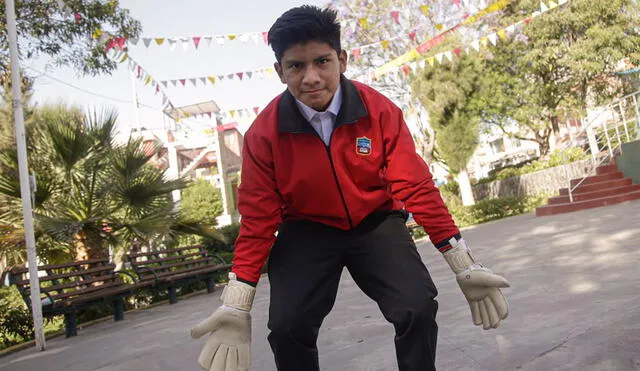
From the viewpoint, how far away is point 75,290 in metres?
6.76

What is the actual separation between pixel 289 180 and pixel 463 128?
727 inches

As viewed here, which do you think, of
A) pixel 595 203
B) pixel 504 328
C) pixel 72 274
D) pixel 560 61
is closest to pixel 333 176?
pixel 504 328

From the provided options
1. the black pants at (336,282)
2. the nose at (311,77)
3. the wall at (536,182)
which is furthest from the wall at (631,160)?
the nose at (311,77)

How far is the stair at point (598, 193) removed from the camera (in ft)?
37.8

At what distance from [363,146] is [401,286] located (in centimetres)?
50

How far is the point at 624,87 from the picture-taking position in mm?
20531

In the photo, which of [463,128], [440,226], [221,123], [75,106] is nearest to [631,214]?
[440,226]

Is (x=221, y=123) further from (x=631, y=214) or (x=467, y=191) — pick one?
(x=631, y=214)

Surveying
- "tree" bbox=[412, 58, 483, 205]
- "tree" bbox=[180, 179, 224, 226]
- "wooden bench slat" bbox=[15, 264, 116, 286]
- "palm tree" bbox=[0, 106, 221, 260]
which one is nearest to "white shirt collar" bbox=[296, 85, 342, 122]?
"wooden bench slat" bbox=[15, 264, 116, 286]

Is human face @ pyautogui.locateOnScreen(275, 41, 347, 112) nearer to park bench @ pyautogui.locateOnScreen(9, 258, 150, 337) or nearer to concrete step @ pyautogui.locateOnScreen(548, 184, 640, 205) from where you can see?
park bench @ pyautogui.locateOnScreen(9, 258, 150, 337)

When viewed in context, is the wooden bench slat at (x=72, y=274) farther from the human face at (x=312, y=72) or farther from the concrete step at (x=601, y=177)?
the concrete step at (x=601, y=177)

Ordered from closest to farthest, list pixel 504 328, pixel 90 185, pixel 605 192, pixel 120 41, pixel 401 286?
pixel 401 286 → pixel 504 328 → pixel 90 185 → pixel 120 41 → pixel 605 192

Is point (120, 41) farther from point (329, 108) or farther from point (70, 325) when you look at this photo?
point (329, 108)

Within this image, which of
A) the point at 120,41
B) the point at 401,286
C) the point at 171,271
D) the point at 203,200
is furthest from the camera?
the point at 203,200
